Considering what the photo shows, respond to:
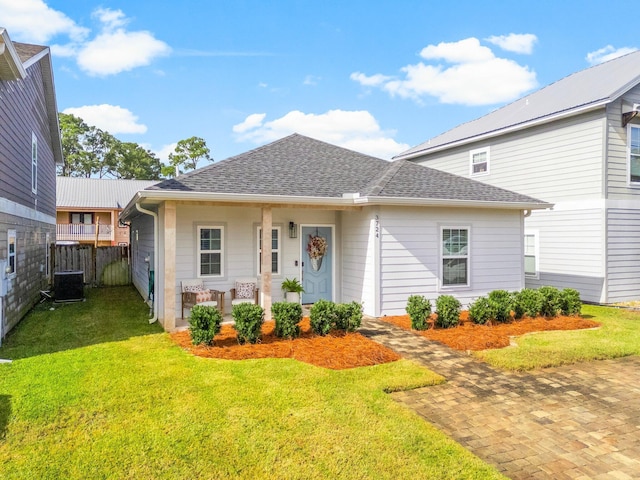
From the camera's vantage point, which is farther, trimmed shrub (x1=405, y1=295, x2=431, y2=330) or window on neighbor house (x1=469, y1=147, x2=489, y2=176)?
window on neighbor house (x1=469, y1=147, x2=489, y2=176)

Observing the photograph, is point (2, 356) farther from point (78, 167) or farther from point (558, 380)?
point (78, 167)

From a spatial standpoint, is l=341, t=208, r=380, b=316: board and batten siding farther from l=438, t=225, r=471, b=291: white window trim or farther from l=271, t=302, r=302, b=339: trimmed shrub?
l=271, t=302, r=302, b=339: trimmed shrub

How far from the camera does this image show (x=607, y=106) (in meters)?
11.0

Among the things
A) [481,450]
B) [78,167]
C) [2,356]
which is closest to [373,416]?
[481,450]

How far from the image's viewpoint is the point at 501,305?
8.76 m

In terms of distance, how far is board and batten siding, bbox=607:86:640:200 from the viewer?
36.6 ft

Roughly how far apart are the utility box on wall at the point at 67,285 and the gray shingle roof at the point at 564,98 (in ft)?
42.9

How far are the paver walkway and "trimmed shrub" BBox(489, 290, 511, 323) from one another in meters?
2.42

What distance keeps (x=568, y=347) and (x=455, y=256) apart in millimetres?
3525

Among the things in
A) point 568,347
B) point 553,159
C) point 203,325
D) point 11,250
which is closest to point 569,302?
point 568,347

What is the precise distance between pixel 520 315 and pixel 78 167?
51.9 meters

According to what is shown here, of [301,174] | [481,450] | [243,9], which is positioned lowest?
[481,450]

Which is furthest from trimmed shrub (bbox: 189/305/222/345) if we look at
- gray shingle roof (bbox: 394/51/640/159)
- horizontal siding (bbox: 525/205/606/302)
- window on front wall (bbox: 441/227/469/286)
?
gray shingle roof (bbox: 394/51/640/159)

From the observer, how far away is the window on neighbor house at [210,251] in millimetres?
9508
